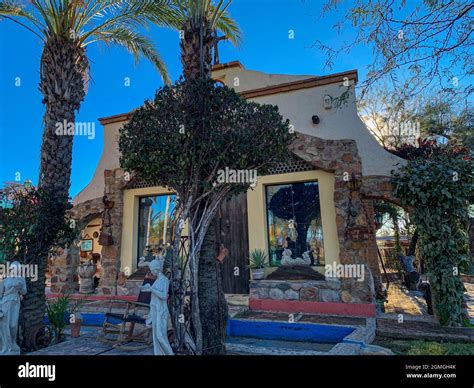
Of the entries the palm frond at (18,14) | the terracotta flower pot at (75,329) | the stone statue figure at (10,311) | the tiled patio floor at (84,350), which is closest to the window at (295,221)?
the tiled patio floor at (84,350)

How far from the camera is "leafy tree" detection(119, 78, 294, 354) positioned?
3.58 m

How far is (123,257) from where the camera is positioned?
8602 mm

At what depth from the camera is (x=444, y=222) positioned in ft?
17.4

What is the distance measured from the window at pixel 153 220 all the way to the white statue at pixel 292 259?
3.71m

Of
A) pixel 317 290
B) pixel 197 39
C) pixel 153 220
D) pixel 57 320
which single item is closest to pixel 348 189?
pixel 317 290

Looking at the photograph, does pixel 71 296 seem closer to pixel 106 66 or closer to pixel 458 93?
pixel 106 66

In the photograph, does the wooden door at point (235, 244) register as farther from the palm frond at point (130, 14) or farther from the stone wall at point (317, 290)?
the palm frond at point (130, 14)

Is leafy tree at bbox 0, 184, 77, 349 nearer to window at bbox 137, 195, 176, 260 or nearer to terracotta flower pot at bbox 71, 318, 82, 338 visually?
terracotta flower pot at bbox 71, 318, 82, 338

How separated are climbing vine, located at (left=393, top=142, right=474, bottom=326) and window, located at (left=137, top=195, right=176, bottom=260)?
640 centimetres

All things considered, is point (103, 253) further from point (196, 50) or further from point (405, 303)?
point (405, 303)

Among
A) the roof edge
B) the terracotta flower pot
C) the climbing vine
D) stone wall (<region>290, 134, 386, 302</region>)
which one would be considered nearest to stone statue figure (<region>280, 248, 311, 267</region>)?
stone wall (<region>290, 134, 386, 302</region>)

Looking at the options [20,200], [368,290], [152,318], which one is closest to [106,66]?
[20,200]

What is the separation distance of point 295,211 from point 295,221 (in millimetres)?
261

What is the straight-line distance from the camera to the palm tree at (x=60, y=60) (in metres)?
4.86
